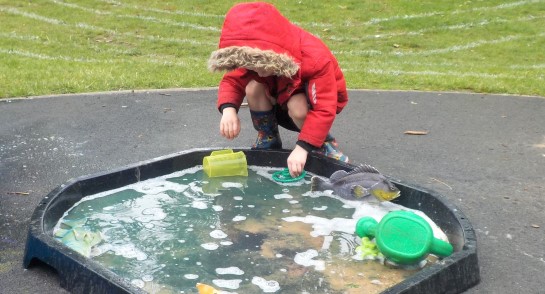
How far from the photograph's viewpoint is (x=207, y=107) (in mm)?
5438

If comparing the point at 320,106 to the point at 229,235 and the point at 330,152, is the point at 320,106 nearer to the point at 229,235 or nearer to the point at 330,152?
the point at 330,152

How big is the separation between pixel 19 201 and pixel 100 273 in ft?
4.15

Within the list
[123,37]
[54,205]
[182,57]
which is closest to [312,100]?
[54,205]

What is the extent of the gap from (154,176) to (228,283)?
1.19 m

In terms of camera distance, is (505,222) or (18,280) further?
(505,222)

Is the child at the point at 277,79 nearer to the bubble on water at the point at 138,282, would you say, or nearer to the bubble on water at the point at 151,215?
the bubble on water at the point at 151,215

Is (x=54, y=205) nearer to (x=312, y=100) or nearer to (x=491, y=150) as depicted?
(x=312, y=100)

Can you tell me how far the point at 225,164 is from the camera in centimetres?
372

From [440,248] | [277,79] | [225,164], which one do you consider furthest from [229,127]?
[440,248]

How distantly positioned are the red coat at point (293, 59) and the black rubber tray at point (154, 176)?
0.29m

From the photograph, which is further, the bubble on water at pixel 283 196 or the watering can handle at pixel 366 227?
the bubble on water at pixel 283 196

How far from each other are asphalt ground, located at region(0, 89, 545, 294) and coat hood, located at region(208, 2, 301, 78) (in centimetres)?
105

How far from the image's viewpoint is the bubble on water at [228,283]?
2555 millimetres

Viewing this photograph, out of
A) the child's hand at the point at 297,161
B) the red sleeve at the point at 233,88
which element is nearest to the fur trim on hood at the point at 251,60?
the child's hand at the point at 297,161
